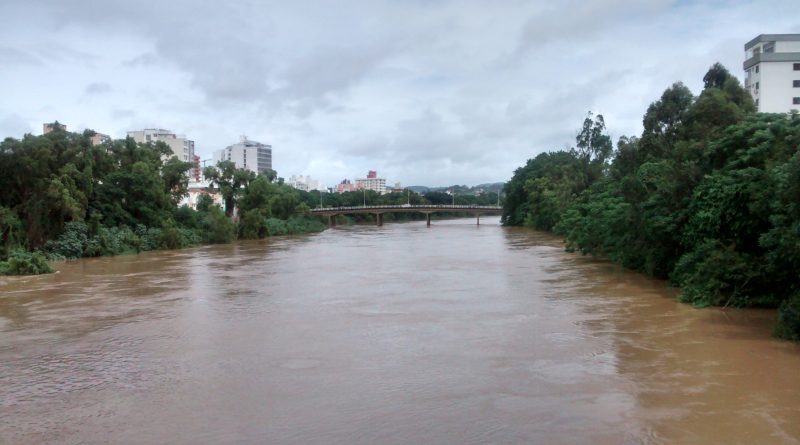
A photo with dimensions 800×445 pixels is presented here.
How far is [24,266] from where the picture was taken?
1134 inches

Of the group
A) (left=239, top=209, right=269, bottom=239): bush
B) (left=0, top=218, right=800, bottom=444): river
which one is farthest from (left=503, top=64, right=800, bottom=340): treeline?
(left=239, top=209, right=269, bottom=239): bush

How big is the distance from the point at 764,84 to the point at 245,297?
4603cm

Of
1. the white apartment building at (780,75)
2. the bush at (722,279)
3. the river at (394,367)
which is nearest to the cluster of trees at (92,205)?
the river at (394,367)

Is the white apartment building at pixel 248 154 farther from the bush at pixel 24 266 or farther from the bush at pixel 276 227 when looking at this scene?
the bush at pixel 24 266

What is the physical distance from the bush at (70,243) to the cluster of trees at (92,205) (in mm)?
50

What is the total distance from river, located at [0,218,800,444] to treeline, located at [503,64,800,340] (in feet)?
2.81

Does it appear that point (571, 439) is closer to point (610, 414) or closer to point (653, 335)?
point (610, 414)

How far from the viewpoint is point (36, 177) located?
36.4 meters

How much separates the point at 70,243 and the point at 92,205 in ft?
17.7

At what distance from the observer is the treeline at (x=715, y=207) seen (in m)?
14.3

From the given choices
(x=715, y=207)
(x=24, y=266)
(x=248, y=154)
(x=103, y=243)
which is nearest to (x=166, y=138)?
(x=248, y=154)

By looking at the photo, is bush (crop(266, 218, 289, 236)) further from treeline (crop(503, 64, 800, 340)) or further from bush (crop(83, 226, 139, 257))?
treeline (crop(503, 64, 800, 340))

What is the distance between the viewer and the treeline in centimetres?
1429

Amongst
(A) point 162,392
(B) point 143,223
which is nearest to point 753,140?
(A) point 162,392
